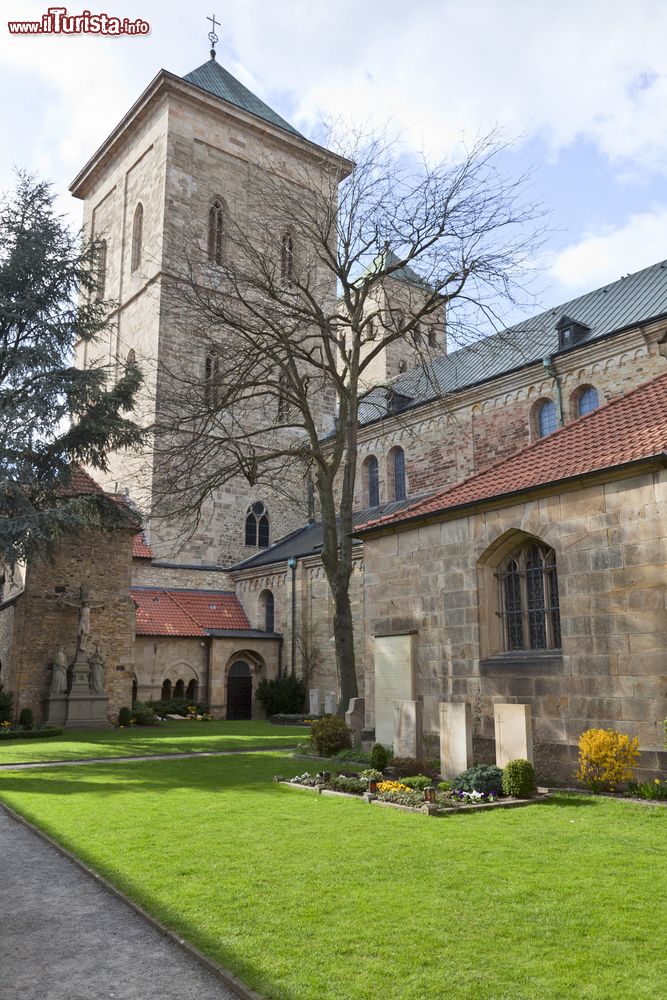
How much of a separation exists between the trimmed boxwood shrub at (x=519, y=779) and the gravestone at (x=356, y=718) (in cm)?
500

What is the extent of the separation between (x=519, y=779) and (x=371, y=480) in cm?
2303

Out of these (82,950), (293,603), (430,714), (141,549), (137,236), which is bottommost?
(82,950)

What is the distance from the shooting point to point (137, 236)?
38344 mm

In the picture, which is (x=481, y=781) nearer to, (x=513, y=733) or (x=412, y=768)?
(x=513, y=733)

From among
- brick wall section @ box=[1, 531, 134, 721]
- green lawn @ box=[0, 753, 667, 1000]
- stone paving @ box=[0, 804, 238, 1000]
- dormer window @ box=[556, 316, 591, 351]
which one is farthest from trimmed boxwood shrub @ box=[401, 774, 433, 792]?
dormer window @ box=[556, 316, 591, 351]

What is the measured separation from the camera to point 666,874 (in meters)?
6.07

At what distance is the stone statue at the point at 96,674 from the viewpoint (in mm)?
22359

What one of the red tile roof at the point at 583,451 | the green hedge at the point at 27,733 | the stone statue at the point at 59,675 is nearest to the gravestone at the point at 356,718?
the red tile roof at the point at 583,451

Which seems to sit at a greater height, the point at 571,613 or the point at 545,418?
the point at 545,418

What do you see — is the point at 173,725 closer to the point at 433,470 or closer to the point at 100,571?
the point at 100,571

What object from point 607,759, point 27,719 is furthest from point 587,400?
point 27,719

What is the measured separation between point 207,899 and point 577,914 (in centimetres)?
253

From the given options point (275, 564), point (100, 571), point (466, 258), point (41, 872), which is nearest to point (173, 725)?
point (100, 571)

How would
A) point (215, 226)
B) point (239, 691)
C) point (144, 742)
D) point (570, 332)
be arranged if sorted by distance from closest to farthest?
point (144, 742) < point (570, 332) < point (239, 691) < point (215, 226)
